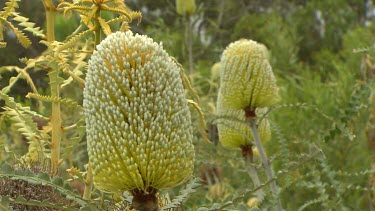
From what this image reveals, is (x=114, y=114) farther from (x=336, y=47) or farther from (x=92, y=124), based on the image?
(x=336, y=47)

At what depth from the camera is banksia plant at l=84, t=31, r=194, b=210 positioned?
39.9 inches

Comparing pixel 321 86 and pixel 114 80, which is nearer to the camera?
pixel 114 80

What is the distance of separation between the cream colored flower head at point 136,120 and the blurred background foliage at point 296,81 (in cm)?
18

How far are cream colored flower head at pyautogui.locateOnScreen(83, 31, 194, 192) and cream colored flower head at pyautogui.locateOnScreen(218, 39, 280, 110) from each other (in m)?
0.95

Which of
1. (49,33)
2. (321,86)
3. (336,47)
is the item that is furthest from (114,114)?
(336,47)

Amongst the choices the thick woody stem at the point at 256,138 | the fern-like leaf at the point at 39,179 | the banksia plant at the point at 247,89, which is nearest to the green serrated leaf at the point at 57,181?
the fern-like leaf at the point at 39,179

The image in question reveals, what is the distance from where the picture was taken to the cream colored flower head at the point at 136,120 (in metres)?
1.01

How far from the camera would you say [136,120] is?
1014mm

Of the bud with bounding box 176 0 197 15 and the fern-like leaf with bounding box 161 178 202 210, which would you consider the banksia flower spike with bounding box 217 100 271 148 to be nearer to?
the fern-like leaf with bounding box 161 178 202 210

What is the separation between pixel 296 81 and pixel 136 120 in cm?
567

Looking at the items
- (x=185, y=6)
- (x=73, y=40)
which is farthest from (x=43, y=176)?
(x=185, y=6)

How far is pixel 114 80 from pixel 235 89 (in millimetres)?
1008

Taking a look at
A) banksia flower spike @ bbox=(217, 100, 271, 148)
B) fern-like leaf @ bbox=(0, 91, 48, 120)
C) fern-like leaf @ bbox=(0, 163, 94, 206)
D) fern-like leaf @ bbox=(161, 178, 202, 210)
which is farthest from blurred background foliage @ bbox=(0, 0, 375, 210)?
fern-like leaf @ bbox=(0, 91, 48, 120)

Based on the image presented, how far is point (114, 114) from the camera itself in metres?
1.02
